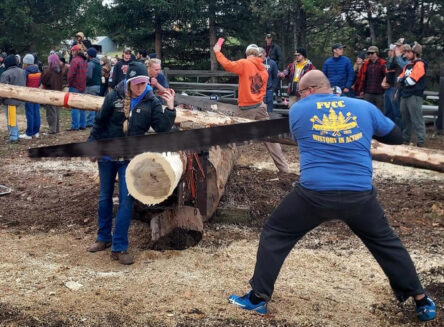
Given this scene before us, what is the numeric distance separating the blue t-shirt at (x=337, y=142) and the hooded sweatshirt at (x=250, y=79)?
17.5 feet

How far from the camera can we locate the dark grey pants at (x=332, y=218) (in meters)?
4.60

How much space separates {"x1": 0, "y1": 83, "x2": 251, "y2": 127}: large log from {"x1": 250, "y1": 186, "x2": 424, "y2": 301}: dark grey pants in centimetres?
307

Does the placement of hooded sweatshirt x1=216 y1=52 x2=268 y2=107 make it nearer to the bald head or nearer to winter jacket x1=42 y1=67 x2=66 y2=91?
the bald head

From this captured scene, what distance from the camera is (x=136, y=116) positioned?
235 inches

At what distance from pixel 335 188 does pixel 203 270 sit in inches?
75.2

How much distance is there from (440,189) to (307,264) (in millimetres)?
3859

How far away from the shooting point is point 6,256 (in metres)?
6.27

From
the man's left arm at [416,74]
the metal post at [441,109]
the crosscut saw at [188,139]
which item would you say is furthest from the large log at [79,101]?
the metal post at [441,109]

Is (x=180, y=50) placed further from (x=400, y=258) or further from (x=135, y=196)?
(x=400, y=258)

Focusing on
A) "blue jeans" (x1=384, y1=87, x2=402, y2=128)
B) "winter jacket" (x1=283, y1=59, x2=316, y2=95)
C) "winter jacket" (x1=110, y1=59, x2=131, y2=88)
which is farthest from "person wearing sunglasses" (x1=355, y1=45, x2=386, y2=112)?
"winter jacket" (x1=110, y1=59, x2=131, y2=88)

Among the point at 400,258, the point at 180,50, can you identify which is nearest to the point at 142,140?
the point at 400,258

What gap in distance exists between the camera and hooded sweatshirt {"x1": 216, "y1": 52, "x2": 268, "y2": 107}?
9.95 meters

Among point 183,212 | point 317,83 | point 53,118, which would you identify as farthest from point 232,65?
point 53,118

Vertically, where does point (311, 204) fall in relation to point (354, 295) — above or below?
above
